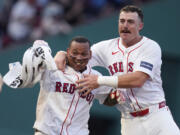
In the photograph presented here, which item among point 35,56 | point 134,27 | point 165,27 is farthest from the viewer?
point 165,27

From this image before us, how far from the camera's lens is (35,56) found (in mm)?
4977

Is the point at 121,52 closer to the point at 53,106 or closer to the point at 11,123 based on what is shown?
the point at 53,106

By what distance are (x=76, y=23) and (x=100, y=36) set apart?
484mm

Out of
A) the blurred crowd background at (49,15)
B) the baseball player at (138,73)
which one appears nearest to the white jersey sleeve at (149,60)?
the baseball player at (138,73)

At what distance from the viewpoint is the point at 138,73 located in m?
5.52

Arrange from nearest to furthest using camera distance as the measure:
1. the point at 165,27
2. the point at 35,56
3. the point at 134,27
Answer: the point at 35,56 → the point at 134,27 → the point at 165,27

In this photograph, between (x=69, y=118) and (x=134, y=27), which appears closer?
(x=69, y=118)

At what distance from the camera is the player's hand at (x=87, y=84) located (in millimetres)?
5148

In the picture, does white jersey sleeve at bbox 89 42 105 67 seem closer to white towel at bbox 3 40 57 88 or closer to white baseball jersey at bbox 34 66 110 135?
white baseball jersey at bbox 34 66 110 135

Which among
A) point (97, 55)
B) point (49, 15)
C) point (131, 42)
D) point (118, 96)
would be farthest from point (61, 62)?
point (49, 15)

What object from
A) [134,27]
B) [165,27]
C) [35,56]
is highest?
[165,27]

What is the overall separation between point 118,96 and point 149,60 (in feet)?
1.80

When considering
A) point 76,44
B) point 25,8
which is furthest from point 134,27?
point 25,8

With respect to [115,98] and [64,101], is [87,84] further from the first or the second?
[115,98]
